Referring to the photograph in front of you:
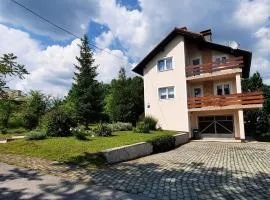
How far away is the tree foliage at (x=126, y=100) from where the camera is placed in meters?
30.2

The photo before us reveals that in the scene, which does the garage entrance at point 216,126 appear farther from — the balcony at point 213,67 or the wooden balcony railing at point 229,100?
the balcony at point 213,67

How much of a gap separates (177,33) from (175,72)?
4106 millimetres

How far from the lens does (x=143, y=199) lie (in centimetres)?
657

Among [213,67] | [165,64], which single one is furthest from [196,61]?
[165,64]

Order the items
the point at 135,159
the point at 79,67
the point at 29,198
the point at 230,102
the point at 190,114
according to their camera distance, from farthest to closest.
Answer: the point at 79,67
the point at 190,114
the point at 230,102
the point at 135,159
the point at 29,198

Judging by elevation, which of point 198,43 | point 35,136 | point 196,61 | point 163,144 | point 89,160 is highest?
point 198,43

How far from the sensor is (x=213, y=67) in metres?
23.0

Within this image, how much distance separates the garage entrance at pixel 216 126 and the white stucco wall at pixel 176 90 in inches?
104

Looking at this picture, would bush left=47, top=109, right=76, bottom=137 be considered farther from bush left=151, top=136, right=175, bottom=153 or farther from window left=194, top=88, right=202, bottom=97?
window left=194, top=88, right=202, bottom=97

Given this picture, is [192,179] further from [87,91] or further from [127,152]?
[87,91]

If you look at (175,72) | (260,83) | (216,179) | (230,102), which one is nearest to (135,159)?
(216,179)

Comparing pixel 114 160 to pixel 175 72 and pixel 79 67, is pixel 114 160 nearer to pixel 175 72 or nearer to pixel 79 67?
pixel 175 72

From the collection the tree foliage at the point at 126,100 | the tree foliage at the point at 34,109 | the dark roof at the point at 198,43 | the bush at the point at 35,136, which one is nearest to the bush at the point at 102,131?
the bush at the point at 35,136

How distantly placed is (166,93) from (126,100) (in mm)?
6732
